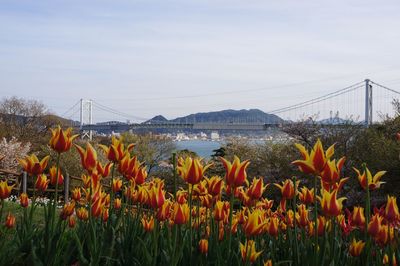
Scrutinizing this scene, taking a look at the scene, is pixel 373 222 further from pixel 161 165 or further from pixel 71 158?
pixel 161 165

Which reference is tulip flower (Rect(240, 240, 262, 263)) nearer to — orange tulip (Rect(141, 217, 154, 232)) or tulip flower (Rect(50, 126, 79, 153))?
orange tulip (Rect(141, 217, 154, 232))

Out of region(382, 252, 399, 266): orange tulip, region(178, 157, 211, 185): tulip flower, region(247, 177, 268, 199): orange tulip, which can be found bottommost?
region(382, 252, 399, 266): orange tulip

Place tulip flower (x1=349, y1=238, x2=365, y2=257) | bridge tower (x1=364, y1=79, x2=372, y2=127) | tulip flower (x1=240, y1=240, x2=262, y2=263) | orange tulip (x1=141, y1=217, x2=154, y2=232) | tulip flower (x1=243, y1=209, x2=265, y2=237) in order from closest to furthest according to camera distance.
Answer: tulip flower (x1=240, y1=240, x2=262, y2=263) → tulip flower (x1=243, y1=209, x2=265, y2=237) → tulip flower (x1=349, y1=238, x2=365, y2=257) → orange tulip (x1=141, y1=217, x2=154, y2=232) → bridge tower (x1=364, y1=79, x2=372, y2=127)

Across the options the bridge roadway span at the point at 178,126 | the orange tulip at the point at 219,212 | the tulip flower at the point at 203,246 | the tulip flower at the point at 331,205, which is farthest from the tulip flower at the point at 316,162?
the bridge roadway span at the point at 178,126

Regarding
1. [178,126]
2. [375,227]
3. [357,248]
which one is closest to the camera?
[375,227]

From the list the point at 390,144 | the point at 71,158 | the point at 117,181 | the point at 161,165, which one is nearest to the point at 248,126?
the point at 161,165

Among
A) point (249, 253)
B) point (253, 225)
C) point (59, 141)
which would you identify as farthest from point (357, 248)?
point (59, 141)

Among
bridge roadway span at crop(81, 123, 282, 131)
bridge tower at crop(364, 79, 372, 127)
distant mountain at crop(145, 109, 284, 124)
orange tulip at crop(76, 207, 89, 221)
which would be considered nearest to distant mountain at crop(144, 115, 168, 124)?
distant mountain at crop(145, 109, 284, 124)

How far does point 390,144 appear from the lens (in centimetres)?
1825

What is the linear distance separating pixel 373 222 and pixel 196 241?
3.75 ft

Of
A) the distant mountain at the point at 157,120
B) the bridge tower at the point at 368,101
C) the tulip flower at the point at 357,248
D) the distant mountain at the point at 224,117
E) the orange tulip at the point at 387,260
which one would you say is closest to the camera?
the orange tulip at the point at 387,260

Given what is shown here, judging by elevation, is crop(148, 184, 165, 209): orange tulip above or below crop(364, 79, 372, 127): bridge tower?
below

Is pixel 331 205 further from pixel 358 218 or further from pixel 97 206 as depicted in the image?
pixel 97 206

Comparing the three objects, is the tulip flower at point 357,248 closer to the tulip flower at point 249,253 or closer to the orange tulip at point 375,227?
the orange tulip at point 375,227
